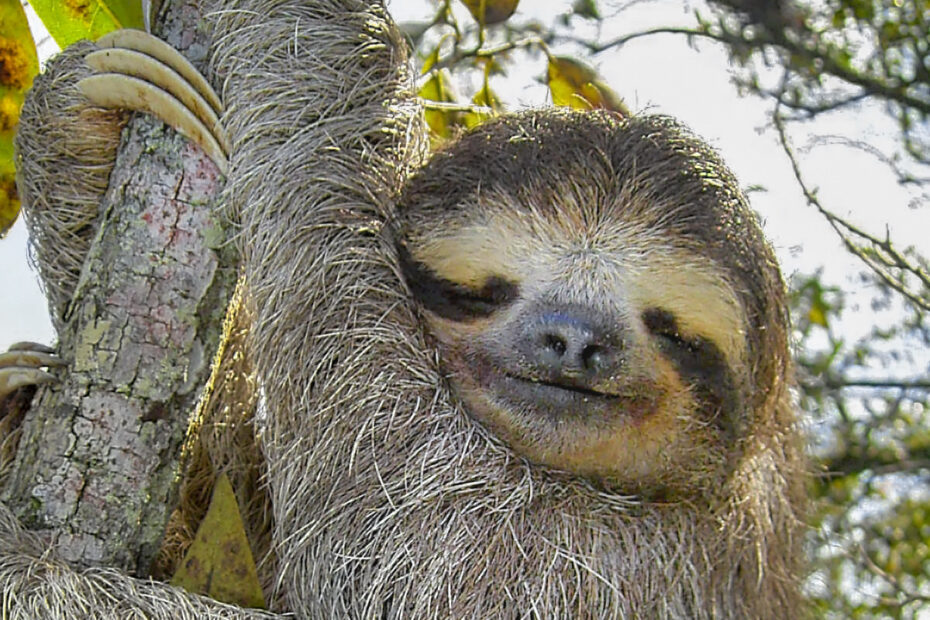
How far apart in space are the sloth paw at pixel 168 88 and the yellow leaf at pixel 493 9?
81.4 inches

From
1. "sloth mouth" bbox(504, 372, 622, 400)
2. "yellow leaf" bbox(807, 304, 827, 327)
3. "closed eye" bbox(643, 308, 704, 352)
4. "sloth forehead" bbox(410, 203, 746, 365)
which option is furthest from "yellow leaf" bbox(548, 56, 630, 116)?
"yellow leaf" bbox(807, 304, 827, 327)

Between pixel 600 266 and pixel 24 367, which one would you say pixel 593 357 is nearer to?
pixel 600 266

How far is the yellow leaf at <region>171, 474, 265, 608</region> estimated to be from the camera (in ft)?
13.4

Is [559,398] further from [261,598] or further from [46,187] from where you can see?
[46,187]

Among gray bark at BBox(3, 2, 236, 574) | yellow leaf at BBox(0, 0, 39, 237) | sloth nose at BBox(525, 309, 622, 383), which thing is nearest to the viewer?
gray bark at BBox(3, 2, 236, 574)

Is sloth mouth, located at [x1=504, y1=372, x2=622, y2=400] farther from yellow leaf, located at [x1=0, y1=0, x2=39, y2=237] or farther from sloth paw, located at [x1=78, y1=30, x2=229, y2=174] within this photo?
yellow leaf, located at [x1=0, y1=0, x2=39, y2=237]

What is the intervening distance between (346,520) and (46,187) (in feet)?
7.96

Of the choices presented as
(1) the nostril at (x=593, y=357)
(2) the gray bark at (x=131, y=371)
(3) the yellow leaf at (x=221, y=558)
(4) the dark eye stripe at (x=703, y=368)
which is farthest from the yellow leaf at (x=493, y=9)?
(3) the yellow leaf at (x=221, y=558)

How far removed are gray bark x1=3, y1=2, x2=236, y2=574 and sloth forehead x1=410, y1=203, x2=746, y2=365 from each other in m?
1.08

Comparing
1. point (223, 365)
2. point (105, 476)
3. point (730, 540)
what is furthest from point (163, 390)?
point (730, 540)

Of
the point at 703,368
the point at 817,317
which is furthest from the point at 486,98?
the point at 817,317

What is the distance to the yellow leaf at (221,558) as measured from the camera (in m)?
4.09

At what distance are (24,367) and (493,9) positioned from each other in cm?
334

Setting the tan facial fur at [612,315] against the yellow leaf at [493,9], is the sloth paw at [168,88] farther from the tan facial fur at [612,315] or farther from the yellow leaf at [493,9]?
the yellow leaf at [493,9]
